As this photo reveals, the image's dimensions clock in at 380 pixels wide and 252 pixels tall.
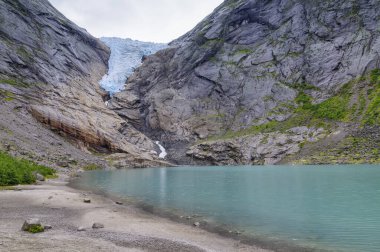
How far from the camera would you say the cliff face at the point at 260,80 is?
14138 cm

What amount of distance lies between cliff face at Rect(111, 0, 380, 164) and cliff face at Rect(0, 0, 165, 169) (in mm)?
24259

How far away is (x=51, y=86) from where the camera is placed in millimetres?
143500

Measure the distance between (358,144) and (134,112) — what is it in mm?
116794

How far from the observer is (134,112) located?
185m

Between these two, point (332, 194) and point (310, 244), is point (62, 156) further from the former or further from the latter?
point (310, 244)

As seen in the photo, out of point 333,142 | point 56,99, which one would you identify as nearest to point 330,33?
point 333,142

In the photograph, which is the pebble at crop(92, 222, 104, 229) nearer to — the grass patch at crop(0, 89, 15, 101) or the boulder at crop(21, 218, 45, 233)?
the boulder at crop(21, 218, 45, 233)

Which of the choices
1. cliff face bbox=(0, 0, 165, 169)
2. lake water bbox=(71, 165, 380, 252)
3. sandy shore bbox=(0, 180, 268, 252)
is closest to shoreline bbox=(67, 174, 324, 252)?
lake water bbox=(71, 165, 380, 252)

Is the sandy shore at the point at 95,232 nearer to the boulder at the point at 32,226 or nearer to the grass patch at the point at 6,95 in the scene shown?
the boulder at the point at 32,226

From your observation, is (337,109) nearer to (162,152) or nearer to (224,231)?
(162,152)

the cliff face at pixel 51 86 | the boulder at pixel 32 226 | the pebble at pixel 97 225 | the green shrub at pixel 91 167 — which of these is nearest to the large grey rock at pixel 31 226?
the boulder at pixel 32 226

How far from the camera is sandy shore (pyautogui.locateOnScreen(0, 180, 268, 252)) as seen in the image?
1672 cm

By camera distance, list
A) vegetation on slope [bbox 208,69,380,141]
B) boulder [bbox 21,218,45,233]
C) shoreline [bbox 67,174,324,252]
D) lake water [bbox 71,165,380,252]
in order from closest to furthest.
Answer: boulder [bbox 21,218,45,233], shoreline [bbox 67,174,324,252], lake water [bbox 71,165,380,252], vegetation on slope [bbox 208,69,380,141]

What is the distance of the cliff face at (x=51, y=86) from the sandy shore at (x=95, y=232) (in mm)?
73867
